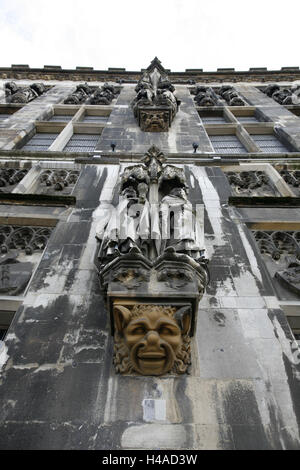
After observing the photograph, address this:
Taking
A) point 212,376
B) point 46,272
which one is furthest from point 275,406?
point 46,272

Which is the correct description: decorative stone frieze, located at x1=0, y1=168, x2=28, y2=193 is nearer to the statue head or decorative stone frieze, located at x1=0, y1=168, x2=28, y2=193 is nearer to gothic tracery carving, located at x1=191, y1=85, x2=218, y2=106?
the statue head

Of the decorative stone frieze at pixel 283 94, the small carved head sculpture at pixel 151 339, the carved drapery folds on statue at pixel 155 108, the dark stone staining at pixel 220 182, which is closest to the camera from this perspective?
the small carved head sculpture at pixel 151 339

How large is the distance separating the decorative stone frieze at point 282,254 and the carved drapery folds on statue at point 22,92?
14.4 metres

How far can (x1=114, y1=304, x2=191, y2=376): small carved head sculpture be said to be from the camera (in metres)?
3.35

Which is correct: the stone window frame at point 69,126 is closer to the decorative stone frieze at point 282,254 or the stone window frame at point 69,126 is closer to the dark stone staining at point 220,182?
the dark stone staining at point 220,182

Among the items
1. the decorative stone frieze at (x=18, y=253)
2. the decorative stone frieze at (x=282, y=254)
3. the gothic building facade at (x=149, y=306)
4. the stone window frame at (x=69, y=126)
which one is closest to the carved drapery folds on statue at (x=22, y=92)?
the stone window frame at (x=69, y=126)

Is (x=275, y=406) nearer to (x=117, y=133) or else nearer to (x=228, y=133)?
(x=117, y=133)

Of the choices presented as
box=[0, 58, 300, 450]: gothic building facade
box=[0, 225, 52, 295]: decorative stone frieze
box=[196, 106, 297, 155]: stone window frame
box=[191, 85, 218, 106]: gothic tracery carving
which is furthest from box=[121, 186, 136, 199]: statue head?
box=[191, 85, 218, 106]: gothic tracery carving

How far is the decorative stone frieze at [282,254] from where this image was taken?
16.7 feet

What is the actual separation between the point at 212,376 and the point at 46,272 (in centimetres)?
288

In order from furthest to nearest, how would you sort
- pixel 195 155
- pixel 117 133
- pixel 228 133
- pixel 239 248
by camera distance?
pixel 228 133 → pixel 117 133 → pixel 195 155 → pixel 239 248

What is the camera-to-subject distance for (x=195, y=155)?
29.9 ft

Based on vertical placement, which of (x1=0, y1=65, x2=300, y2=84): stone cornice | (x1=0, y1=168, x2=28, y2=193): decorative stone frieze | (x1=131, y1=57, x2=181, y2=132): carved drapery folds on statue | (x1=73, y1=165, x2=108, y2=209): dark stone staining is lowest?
(x1=73, y1=165, x2=108, y2=209): dark stone staining

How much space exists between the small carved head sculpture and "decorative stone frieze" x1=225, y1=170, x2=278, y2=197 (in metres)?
5.06
